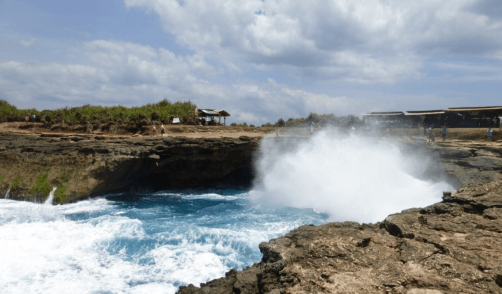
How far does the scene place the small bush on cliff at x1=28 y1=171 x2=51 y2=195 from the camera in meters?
13.2

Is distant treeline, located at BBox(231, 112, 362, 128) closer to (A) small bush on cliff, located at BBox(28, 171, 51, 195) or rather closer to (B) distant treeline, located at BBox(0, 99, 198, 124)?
(B) distant treeline, located at BBox(0, 99, 198, 124)

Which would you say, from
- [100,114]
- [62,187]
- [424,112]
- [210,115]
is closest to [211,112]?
[210,115]

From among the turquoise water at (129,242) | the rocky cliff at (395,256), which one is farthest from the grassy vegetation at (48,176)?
Result: the rocky cliff at (395,256)

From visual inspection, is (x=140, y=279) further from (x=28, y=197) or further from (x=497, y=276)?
(x=28, y=197)

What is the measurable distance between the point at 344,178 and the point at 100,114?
16279mm

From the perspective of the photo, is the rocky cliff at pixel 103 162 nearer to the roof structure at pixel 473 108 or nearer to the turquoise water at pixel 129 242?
the turquoise water at pixel 129 242

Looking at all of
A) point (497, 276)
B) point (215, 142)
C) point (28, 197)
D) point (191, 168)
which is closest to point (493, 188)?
point (497, 276)

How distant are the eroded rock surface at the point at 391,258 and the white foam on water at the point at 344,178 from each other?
8285mm

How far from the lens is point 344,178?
15.5 m

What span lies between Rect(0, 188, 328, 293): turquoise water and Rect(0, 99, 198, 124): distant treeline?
7235 mm

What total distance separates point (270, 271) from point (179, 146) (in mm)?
13004

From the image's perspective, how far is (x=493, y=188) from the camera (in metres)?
5.49

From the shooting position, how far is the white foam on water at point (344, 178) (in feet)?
44.0

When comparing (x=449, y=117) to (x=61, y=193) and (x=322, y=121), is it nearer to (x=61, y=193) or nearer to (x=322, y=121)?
(x=322, y=121)
